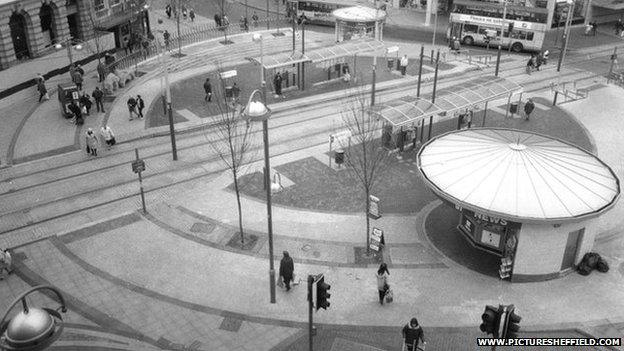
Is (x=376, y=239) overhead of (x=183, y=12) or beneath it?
beneath

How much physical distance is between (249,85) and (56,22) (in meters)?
17.7

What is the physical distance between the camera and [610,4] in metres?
66.3

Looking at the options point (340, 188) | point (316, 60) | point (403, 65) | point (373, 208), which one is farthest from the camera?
point (403, 65)

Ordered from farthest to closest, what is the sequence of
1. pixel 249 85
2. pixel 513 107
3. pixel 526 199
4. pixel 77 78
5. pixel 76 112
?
pixel 249 85
pixel 77 78
pixel 513 107
pixel 76 112
pixel 526 199

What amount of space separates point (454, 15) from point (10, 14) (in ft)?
127

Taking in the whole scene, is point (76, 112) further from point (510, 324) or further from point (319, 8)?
point (319, 8)

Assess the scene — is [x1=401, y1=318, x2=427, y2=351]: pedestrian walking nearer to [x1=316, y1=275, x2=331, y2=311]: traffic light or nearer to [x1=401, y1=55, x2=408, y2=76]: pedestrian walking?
[x1=316, y1=275, x2=331, y2=311]: traffic light

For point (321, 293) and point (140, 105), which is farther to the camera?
point (140, 105)

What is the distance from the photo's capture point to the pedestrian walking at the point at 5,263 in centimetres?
2283

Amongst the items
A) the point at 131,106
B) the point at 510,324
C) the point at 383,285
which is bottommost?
the point at 383,285

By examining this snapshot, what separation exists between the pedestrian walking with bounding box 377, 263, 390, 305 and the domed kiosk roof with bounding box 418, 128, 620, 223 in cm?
405

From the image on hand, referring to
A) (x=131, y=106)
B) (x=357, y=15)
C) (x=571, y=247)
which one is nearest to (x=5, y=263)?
(x=131, y=106)

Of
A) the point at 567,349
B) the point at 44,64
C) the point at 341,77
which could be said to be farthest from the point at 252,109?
the point at 44,64

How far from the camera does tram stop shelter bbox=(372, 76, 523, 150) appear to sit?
32.4m
